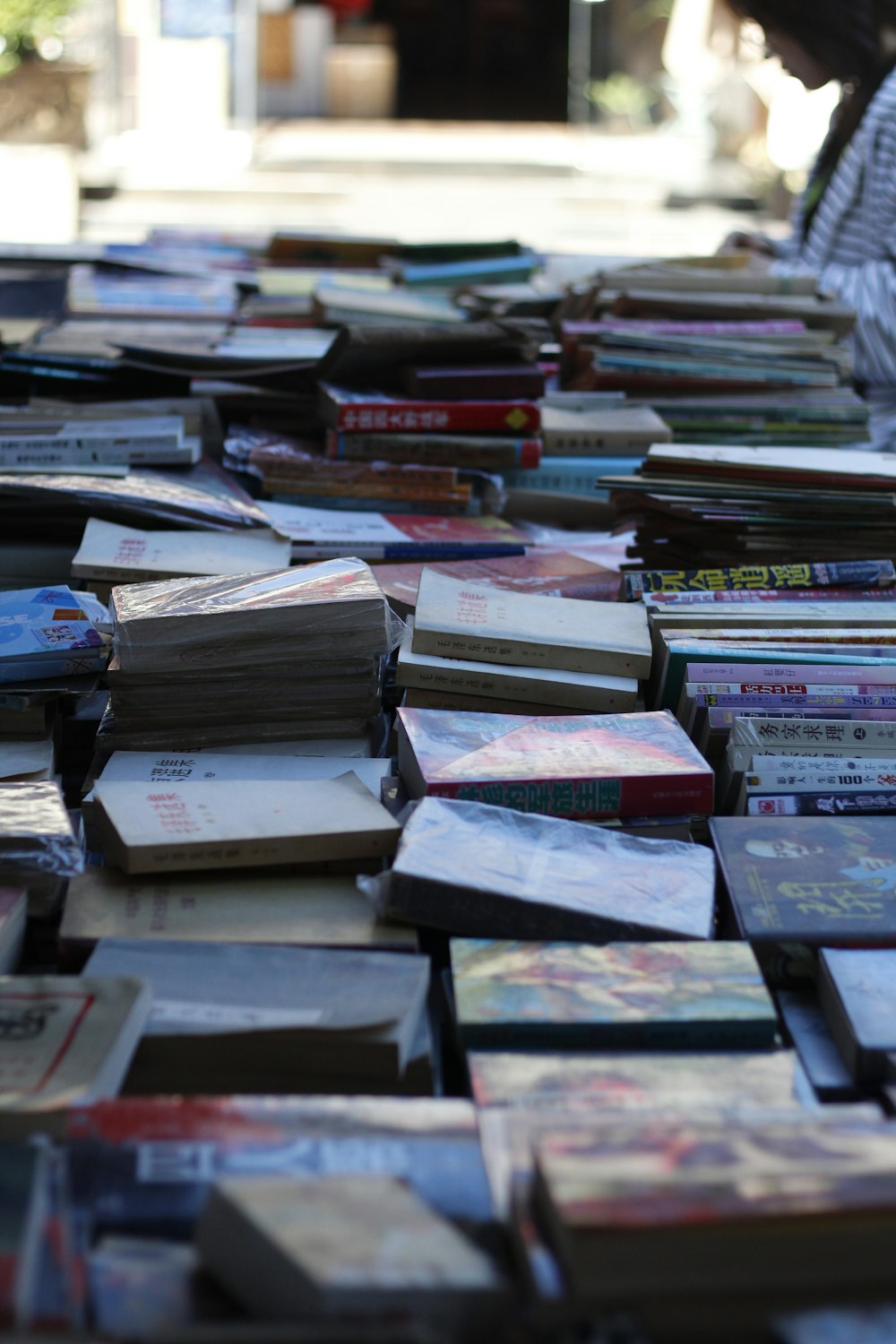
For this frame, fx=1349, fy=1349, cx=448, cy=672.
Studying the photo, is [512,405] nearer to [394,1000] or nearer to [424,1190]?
[394,1000]

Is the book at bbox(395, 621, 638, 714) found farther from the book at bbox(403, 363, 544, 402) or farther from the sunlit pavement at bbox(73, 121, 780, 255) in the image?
the sunlit pavement at bbox(73, 121, 780, 255)

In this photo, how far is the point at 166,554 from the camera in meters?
2.22

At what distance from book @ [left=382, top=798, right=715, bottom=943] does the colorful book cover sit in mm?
46

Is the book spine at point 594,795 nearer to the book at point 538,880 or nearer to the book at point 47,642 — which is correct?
the book at point 538,880

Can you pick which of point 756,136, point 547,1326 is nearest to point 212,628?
point 547,1326

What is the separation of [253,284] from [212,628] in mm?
2432

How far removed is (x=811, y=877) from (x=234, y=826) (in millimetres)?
675

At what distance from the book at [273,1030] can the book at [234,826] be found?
0.53ft

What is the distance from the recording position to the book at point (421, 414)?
106 inches

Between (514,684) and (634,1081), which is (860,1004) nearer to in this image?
(634,1081)

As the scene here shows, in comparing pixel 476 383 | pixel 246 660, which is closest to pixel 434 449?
pixel 476 383

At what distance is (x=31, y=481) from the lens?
2.38m

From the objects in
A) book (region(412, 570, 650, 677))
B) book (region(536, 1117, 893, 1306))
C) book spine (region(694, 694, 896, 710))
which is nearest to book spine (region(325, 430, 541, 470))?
book (region(412, 570, 650, 677))

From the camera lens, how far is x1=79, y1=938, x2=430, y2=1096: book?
130cm
